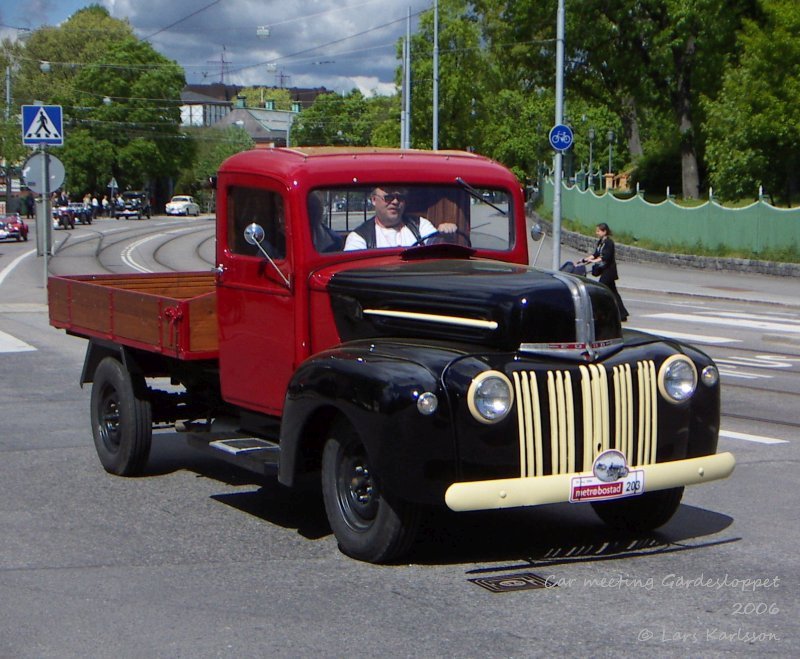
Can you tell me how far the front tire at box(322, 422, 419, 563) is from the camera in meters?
6.16

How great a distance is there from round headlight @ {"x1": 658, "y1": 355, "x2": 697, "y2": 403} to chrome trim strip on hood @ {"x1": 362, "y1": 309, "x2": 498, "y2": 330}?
90 cm

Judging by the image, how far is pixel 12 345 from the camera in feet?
53.7

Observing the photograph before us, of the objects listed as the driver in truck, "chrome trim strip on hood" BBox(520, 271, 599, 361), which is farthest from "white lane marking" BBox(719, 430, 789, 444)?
"chrome trim strip on hood" BBox(520, 271, 599, 361)

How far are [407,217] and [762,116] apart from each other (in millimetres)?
30168

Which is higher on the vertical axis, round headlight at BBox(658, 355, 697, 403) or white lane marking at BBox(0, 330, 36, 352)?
round headlight at BBox(658, 355, 697, 403)

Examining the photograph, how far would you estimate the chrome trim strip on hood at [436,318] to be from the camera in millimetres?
6219

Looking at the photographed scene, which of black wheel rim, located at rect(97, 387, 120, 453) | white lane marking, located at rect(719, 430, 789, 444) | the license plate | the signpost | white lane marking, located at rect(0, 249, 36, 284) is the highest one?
the signpost

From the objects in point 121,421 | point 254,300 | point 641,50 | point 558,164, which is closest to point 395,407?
point 254,300

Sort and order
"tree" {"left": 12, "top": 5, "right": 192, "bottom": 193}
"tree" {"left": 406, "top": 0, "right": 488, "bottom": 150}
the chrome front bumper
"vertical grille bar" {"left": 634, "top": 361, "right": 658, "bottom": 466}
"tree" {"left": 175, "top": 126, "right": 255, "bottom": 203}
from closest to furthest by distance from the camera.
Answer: the chrome front bumper
"vertical grille bar" {"left": 634, "top": 361, "right": 658, "bottom": 466}
"tree" {"left": 406, "top": 0, "right": 488, "bottom": 150}
"tree" {"left": 12, "top": 5, "right": 192, "bottom": 193}
"tree" {"left": 175, "top": 126, "right": 255, "bottom": 203}

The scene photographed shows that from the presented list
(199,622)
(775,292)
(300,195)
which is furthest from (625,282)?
(199,622)

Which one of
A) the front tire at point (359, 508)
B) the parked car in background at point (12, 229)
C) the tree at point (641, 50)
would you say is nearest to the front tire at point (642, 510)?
the front tire at point (359, 508)

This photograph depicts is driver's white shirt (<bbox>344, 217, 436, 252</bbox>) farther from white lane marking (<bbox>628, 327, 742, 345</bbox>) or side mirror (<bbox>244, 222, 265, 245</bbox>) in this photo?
white lane marking (<bbox>628, 327, 742, 345</bbox>)

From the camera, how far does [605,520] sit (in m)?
7.21

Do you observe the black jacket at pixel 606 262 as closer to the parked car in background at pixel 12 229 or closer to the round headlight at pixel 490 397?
the round headlight at pixel 490 397
